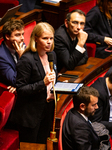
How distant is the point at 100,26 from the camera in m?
1.73

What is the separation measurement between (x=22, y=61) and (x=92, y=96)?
275mm

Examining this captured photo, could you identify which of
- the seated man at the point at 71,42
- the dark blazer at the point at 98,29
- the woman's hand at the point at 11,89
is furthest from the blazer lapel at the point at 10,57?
the dark blazer at the point at 98,29

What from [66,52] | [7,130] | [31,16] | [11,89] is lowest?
[7,130]

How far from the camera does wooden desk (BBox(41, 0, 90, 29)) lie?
5.78 feet

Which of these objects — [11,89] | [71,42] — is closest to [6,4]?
[71,42]

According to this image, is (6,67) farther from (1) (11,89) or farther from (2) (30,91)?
(2) (30,91)

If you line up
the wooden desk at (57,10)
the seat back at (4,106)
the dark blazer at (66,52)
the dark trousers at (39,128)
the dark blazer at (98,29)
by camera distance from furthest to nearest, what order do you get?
1. the wooden desk at (57,10)
2. the dark blazer at (98,29)
3. the dark blazer at (66,52)
4. the dark trousers at (39,128)
5. the seat back at (4,106)

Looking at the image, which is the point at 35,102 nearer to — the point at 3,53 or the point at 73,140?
the point at 73,140

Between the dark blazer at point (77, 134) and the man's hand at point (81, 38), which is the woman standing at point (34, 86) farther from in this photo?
the man's hand at point (81, 38)

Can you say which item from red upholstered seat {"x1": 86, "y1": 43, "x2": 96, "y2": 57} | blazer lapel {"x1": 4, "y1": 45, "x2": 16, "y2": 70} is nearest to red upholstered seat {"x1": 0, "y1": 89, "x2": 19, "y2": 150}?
blazer lapel {"x1": 4, "y1": 45, "x2": 16, "y2": 70}

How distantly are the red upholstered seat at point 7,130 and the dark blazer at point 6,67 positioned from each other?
21 centimetres

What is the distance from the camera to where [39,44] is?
3.09ft

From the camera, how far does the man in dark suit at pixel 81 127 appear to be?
0.90m

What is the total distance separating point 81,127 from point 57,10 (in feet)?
3.50
